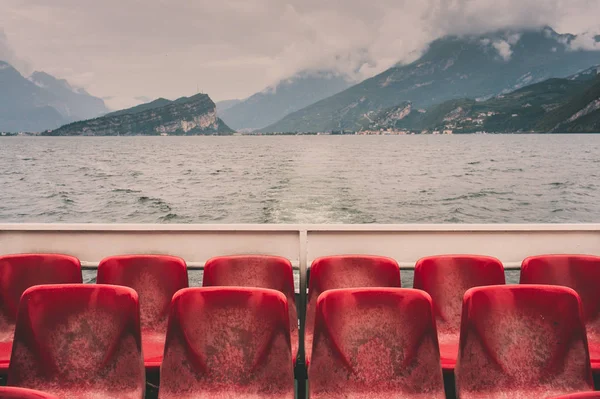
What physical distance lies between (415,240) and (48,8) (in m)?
5.38

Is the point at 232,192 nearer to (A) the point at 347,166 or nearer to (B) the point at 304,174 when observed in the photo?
(B) the point at 304,174

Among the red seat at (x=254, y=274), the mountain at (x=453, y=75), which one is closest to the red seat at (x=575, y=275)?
the red seat at (x=254, y=274)

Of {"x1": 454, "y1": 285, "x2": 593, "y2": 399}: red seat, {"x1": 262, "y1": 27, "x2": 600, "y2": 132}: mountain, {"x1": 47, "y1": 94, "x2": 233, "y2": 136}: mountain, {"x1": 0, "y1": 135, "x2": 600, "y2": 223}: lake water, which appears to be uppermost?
{"x1": 262, "y1": 27, "x2": 600, "y2": 132}: mountain

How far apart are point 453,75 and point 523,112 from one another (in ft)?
128

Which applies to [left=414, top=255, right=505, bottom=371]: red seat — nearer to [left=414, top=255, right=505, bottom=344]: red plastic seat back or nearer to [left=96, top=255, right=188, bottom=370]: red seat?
[left=414, top=255, right=505, bottom=344]: red plastic seat back

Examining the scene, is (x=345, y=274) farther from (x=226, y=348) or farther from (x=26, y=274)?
(x=26, y=274)

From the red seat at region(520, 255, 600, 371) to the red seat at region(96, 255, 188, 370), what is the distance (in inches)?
62.4

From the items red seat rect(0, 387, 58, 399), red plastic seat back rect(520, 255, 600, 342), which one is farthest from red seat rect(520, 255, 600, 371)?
red seat rect(0, 387, 58, 399)

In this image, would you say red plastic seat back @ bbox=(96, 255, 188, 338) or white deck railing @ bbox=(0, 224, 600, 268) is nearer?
red plastic seat back @ bbox=(96, 255, 188, 338)

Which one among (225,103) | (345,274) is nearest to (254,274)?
(345,274)

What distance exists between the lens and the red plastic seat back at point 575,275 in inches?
71.5

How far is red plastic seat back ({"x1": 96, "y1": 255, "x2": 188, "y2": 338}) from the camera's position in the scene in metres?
1.89

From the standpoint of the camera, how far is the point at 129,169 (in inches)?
1113

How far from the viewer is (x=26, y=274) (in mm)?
1926
